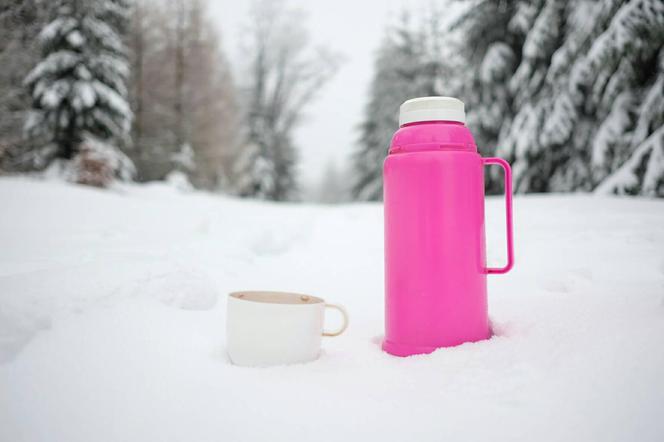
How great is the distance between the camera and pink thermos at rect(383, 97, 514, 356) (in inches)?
49.6

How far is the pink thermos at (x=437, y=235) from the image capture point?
126 cm

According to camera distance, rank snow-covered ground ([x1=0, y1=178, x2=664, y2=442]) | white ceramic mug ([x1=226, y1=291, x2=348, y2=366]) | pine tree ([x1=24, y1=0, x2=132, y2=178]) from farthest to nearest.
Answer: pine tree ([x1=24, y1=0, x2=132, y2=178]) < white ceramic mug ([x1=226, y1=291, x2=348, y2=366]) < snow-covered ground ([x1=0, y1=178, x2=664, y2=442])

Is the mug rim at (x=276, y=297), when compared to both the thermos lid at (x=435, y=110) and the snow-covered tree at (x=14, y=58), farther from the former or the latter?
the snow-covered tree at (x=14, y=58)

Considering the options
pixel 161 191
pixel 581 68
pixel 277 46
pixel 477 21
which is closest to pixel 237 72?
pixel 277 46

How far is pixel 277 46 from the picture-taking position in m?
17.7

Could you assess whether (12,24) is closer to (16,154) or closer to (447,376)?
(16,154)

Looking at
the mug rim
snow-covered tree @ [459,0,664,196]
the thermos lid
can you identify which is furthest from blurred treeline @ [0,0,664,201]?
the mug rim

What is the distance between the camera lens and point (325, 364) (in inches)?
47.6

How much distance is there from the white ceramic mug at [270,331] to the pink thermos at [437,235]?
0.30 metres

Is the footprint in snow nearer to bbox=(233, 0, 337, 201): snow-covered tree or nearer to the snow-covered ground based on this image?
the snow-covered ground

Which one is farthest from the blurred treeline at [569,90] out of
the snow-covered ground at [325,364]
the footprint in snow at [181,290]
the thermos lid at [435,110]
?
the footprint in snow at [181,290]

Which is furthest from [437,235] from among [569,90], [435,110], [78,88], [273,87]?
[273,87]

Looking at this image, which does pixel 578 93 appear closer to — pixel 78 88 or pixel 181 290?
pixel 181 290

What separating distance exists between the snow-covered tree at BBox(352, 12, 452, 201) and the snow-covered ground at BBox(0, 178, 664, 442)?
11.3 m
